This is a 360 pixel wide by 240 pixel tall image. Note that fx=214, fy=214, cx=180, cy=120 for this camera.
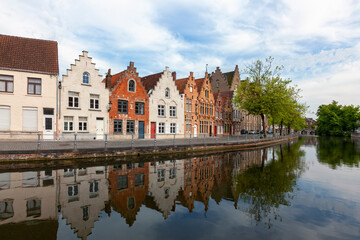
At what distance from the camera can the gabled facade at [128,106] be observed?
28266 millimetres

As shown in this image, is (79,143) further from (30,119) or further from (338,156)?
(338,156)

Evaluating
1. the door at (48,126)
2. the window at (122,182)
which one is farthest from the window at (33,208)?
the door at (48,126)

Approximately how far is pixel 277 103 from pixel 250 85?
5.67 m

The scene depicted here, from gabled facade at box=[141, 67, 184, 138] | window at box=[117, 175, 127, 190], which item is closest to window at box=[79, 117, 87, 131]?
gabled facade at box=[141, 67, 184, 138]

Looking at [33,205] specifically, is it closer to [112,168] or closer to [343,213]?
[112,168]

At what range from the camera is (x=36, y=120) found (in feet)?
74.6

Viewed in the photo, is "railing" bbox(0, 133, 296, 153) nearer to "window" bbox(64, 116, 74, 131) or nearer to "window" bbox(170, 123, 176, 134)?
"window" bbox(64, 116, 74, 131)

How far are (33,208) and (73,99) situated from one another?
20.4 meters

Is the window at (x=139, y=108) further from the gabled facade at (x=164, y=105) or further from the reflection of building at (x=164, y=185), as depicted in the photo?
the reflection of building at (x=164, y=185)

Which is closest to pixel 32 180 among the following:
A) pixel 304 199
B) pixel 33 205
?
pixel 33 205

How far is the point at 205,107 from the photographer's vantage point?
41.1 metres

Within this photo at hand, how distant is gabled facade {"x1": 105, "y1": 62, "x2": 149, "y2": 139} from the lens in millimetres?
28266

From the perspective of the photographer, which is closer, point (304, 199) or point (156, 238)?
point (156, 238)

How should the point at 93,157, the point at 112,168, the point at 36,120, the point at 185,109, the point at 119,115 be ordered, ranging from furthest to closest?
the point at 185,109 < the point at 119,115 < the point at 36,120 < the point at 93,157 < the point at 112,168
